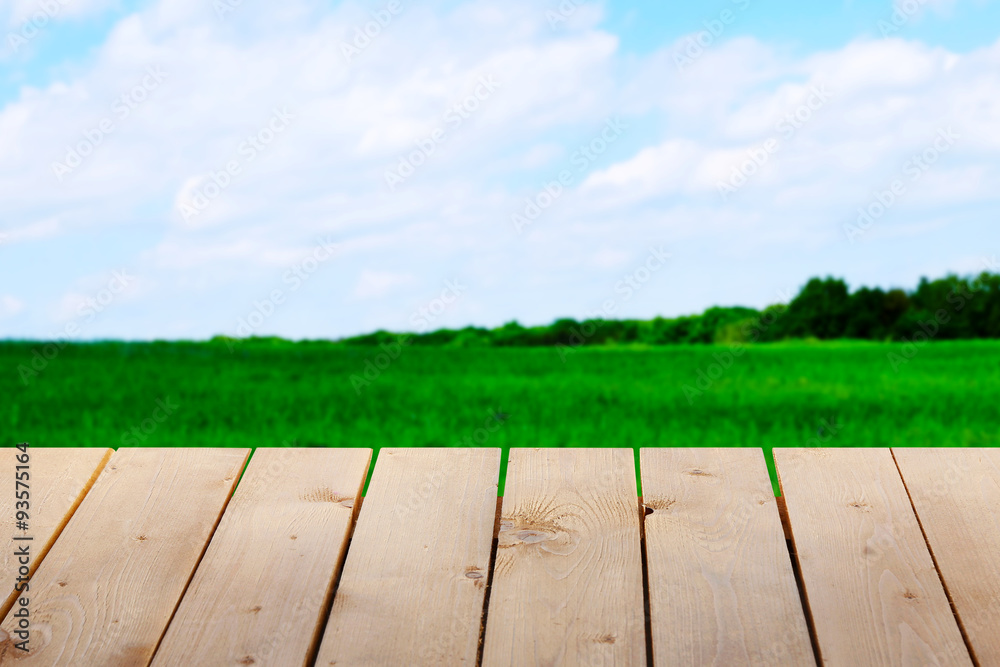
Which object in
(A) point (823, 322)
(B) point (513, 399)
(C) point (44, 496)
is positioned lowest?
(A) point (823, 322)

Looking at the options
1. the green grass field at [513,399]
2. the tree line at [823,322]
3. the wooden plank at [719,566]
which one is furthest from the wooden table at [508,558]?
the tree line at [823,322]

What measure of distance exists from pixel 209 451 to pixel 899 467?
5.64 feet

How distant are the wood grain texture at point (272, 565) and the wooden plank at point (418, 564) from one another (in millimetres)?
42

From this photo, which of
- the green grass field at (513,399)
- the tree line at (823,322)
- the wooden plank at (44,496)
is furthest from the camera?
the tree line at (823,322)

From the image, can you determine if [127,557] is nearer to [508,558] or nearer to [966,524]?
[508,558]

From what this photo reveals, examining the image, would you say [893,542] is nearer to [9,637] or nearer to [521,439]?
[9,637]

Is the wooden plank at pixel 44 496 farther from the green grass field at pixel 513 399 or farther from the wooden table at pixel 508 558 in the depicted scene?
the green grass field at pixel 513 399

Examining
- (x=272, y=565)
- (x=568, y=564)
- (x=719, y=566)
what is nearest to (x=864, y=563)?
(x=719, y=566)

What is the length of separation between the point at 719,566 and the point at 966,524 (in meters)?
0.58

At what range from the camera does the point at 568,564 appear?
1438 mm

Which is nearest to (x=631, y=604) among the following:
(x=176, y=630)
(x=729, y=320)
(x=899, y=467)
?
(x=176, y=630)

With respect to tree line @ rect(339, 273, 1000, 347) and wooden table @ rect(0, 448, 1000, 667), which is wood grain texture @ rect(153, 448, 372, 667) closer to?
wooden table @ rect(0, 448, 1000, 667)

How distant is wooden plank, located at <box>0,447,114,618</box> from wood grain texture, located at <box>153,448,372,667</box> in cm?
36

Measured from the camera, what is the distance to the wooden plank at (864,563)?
122cm
